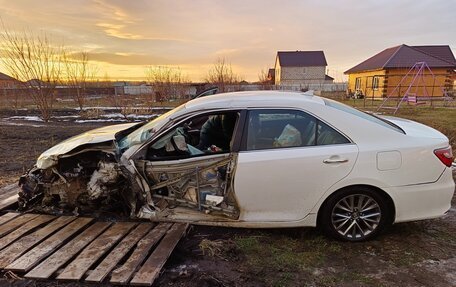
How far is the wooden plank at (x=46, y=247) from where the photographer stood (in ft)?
9.99

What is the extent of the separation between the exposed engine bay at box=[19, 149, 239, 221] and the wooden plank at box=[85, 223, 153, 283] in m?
0.16

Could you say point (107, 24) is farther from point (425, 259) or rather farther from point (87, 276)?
point (425, 259)

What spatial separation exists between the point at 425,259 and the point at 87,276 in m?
3.20

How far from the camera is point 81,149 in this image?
374 cm

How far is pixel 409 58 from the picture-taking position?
95.6 ft

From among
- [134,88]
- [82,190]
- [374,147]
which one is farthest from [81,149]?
[134,88]

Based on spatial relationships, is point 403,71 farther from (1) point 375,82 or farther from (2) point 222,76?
(2) point 222,76

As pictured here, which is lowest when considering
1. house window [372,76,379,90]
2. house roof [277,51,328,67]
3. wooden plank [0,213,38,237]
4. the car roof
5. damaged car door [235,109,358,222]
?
wooden plank [0,213,38,237]

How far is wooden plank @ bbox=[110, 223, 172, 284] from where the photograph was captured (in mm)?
2881

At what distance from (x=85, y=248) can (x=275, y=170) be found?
2077mm

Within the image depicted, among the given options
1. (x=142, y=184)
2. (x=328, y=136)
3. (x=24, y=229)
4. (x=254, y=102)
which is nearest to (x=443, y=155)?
(x=328, y=136)

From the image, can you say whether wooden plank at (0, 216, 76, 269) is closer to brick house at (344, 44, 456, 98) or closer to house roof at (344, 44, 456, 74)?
brick house at (344, 44, 456, 98)

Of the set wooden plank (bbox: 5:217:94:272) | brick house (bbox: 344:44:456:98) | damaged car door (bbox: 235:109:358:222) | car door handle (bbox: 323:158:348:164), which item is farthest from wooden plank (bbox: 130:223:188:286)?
brick house (bbox: 344:44:456:98)

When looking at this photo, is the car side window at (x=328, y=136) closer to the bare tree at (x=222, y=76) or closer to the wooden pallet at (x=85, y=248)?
the wooden pallet at (x=85, y=248)
